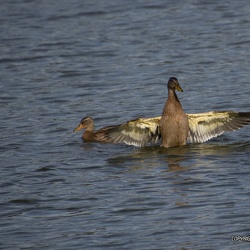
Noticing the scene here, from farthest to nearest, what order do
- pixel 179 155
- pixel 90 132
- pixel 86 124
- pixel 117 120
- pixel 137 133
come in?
pixel 117 120 → pixel 86 124 → pixel 90 132 → pixel 137 133 → pixel 179 155

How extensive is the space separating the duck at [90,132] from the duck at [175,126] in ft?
0.23

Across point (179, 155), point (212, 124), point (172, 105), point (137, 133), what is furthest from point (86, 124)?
point (179, 155)

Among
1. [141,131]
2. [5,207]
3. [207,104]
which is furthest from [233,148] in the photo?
[5,207]

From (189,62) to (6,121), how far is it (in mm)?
5246

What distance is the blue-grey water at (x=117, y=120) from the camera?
1018 cm

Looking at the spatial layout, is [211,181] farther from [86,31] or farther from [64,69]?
[86,31]

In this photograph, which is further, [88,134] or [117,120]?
[117,120]

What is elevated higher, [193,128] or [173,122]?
[173,122]

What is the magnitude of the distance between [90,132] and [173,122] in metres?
1.81

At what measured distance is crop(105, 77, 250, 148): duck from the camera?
14.1 m

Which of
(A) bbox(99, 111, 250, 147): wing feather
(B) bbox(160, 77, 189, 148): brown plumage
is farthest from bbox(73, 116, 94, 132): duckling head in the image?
(B) bbox(160, 77, 189, 148): brown plumage

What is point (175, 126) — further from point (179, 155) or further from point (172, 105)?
point (179, 155)

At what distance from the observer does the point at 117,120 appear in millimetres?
15984

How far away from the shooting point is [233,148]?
13.8m
